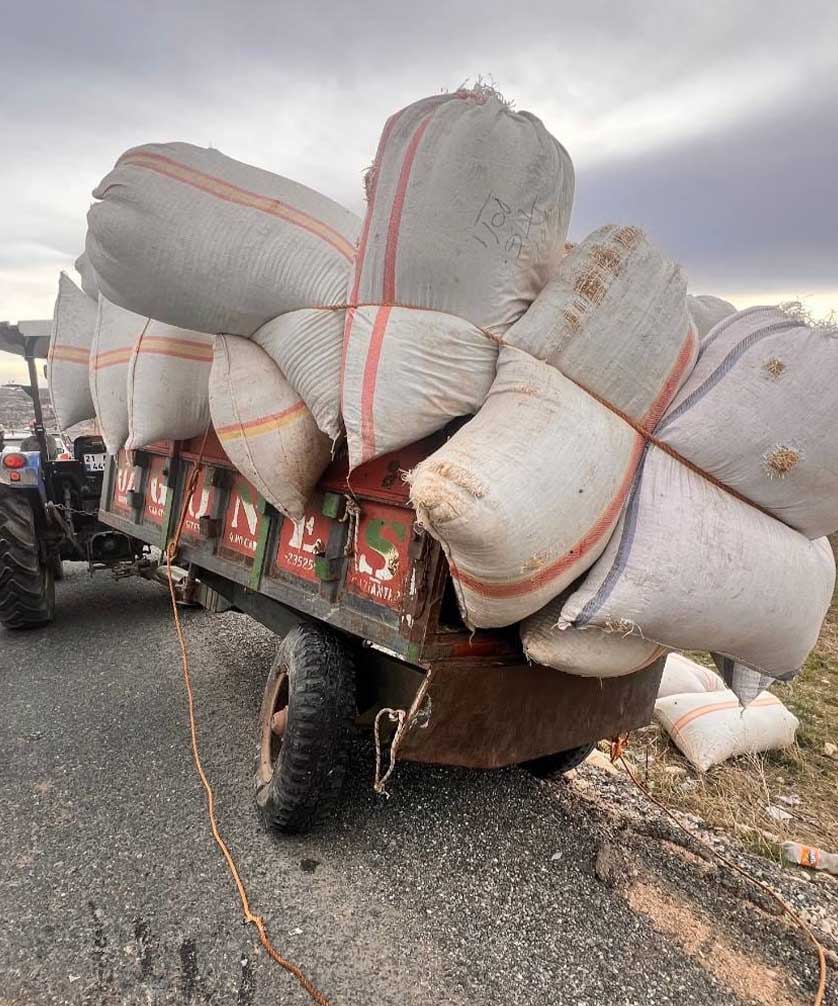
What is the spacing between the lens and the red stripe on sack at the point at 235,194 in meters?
2.35

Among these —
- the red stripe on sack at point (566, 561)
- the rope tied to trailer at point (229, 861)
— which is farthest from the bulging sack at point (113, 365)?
the red stripe on sack at point (566, 561)

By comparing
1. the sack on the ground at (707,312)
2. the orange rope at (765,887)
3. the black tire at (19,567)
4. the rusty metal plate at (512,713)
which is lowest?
the black tire at (19,567)

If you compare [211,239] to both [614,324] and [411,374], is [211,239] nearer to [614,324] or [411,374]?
[411,374]

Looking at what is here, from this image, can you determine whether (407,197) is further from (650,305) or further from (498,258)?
(650,305)

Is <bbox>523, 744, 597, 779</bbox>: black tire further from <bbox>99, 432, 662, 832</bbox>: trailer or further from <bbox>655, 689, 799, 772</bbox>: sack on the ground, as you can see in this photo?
<bbox>655, 689, 799, 772</bbox>: sack on the ground

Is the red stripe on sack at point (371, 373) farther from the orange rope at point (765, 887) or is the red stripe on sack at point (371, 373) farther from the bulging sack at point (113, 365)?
the orange rope at point (765, 887)

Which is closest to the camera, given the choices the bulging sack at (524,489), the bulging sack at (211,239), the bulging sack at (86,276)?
the bulging sack at (524,489)

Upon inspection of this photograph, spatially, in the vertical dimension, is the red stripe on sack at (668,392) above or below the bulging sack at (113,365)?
above

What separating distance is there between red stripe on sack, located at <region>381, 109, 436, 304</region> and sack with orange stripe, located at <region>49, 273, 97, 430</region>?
9.13 ft

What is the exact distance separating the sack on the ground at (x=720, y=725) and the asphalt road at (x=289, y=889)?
952 mm

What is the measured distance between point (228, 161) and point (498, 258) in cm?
120

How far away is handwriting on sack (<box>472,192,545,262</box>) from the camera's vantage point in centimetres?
180

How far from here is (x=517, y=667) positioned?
2.26 m

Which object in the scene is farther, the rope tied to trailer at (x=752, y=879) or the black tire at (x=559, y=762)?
the black tire at (x=559, y=762)
